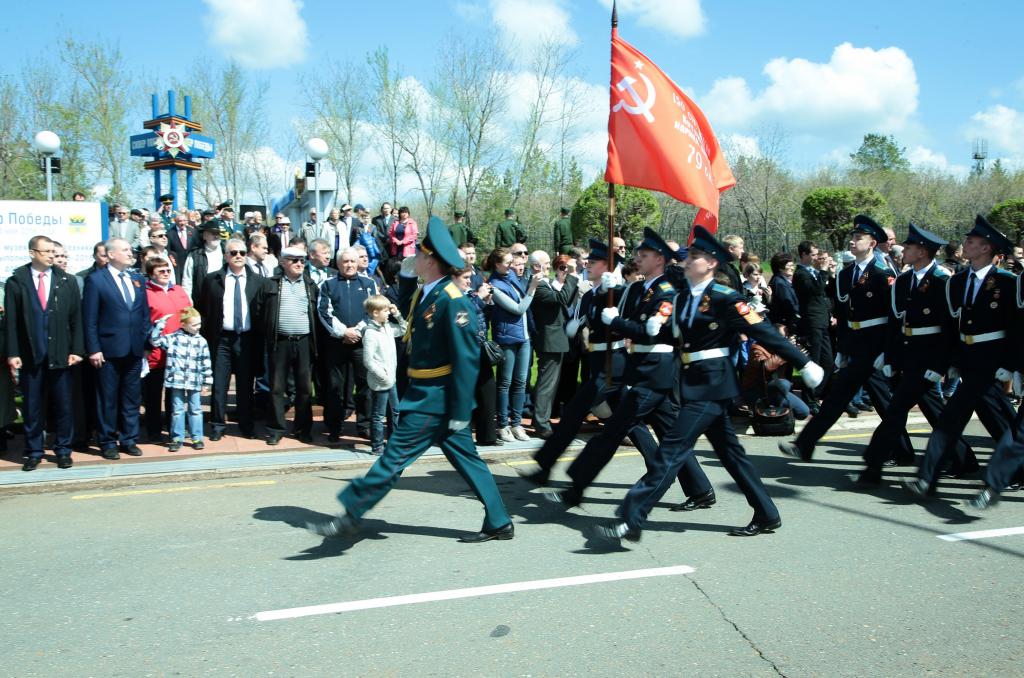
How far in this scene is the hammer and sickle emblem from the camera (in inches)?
332

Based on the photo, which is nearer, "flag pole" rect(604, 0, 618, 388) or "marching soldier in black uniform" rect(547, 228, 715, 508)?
"marching soldier in black uniform" rect(547, 228, 715, 508)

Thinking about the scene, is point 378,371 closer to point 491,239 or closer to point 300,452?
point 300,452

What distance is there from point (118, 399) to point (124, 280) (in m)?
1.15

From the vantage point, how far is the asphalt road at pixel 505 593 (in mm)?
4086

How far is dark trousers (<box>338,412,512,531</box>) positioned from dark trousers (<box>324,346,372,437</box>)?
343 centimetres

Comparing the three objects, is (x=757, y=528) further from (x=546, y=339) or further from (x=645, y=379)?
(x=546, y=339)

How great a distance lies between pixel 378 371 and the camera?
858cm

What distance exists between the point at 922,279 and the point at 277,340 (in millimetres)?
6004

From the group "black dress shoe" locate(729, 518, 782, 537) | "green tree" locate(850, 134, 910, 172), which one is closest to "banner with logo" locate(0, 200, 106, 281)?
"black dress shoe" locate(729, 518, 782, 537)

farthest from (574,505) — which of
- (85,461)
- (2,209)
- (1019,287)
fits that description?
(2,209)

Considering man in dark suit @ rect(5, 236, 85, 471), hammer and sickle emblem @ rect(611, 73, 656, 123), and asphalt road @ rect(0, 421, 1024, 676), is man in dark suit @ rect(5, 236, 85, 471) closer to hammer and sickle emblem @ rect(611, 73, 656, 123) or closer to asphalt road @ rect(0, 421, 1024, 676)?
asphalt road @ rect(0, 421, 1024, 676)

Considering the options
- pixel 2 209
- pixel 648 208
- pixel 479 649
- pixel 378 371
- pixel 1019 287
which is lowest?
pixel 479 649

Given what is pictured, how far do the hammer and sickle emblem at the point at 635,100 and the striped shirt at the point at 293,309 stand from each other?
362cm

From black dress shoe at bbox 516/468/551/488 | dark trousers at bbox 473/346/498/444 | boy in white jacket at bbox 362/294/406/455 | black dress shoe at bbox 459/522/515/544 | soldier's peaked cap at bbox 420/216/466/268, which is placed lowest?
black dress shoe at bbox 459/522/515/544
